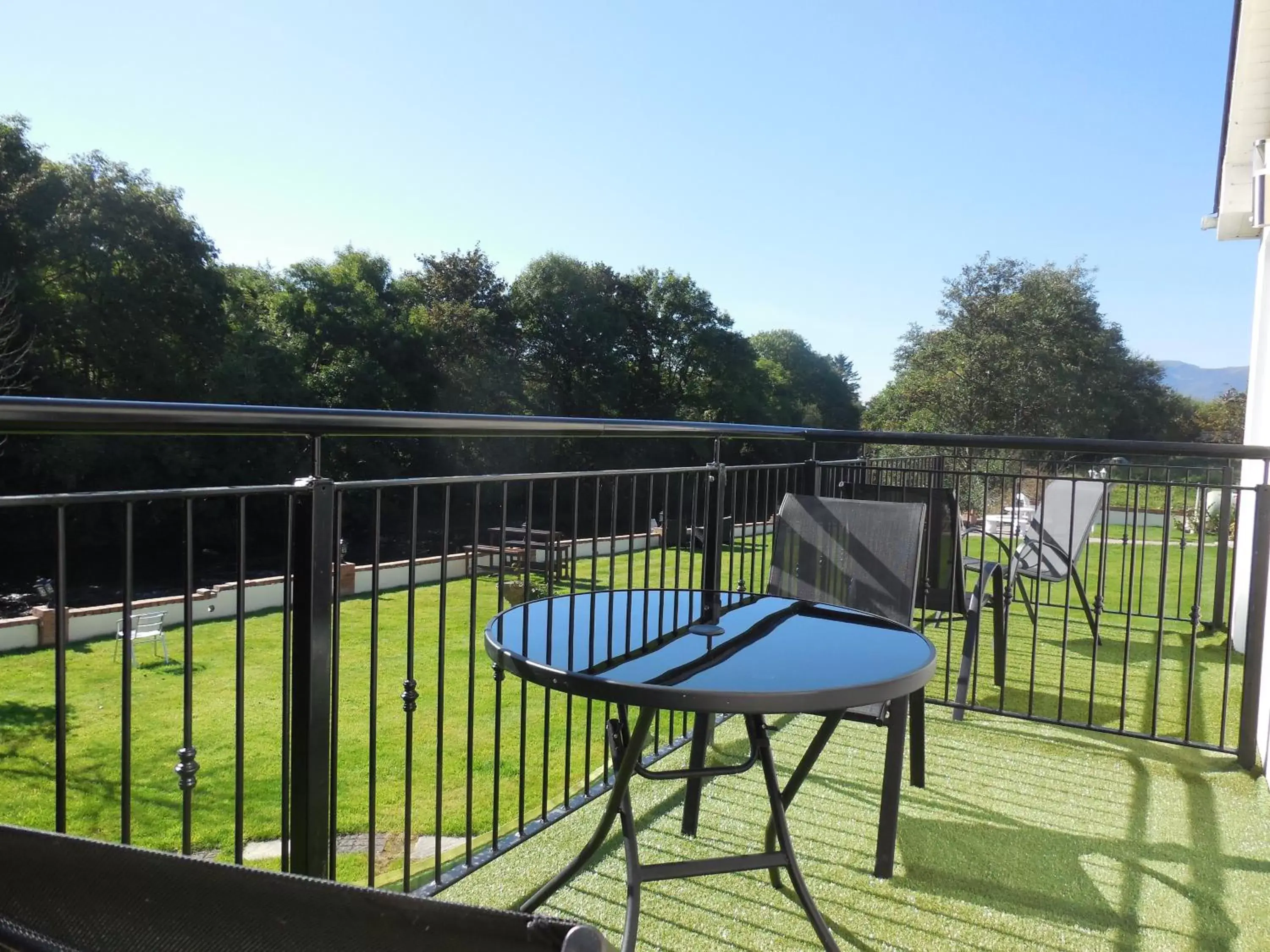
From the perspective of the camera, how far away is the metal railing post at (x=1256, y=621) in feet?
10.5

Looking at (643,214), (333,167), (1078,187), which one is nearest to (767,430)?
(333,167)

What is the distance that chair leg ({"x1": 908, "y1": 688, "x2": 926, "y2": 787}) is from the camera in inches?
117

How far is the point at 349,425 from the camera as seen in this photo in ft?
5.46

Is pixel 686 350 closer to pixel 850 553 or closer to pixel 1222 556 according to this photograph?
pixel 1222 556

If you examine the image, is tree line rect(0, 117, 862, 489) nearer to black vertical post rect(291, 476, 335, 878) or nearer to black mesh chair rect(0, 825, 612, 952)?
black vertical post rect(291, 476, 335, 878)

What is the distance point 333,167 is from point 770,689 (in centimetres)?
4236

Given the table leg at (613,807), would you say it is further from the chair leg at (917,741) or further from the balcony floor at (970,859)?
the chair leg at (917,741)

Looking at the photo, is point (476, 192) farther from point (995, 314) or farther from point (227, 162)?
point (995, 314)

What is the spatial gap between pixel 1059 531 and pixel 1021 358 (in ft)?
87.3

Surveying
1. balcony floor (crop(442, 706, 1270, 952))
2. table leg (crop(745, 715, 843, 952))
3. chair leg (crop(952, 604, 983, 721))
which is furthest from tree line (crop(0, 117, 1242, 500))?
table leg (crop(745, 715, 843, 952))

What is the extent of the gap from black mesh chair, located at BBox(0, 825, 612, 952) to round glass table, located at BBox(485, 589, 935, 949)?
101 centimetres

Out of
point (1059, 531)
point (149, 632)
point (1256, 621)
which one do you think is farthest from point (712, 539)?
point (149, 632)

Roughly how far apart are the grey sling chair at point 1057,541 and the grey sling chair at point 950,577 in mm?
344

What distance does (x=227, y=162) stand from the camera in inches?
1346
